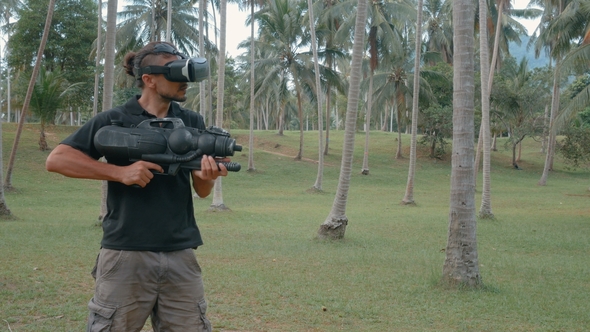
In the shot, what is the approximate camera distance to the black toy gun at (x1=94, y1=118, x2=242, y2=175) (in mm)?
2838

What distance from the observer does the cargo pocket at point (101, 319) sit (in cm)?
286

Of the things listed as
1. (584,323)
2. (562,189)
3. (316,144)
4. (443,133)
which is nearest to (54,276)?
(584,323)

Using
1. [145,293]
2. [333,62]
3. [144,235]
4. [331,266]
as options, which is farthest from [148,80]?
[333,62]

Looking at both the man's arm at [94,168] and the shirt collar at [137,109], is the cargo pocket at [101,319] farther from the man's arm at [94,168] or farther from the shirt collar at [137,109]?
the shirt collar at [137,109]

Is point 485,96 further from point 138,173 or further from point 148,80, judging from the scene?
point 138,173

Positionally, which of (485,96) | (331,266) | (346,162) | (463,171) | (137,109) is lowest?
(331,266)

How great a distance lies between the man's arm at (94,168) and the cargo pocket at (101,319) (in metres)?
0.63

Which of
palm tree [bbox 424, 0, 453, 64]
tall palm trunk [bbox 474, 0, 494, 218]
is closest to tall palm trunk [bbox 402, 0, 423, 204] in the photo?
tall palm trunk [bbox 474, 0, 494, 218]

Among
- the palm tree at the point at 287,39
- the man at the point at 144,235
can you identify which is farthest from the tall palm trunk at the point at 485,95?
the palm tree at the point at 287,39

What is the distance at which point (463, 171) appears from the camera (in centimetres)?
741

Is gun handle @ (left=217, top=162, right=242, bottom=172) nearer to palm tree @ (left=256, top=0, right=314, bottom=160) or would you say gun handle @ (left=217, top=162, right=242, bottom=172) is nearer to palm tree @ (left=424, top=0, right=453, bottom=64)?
palm tree @ (left=256, top=0, right=314, bottom=160)

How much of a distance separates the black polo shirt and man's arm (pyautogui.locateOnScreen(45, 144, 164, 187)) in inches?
2.7

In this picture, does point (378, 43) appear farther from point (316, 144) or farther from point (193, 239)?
point (193, 239)

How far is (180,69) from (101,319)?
1281mm
